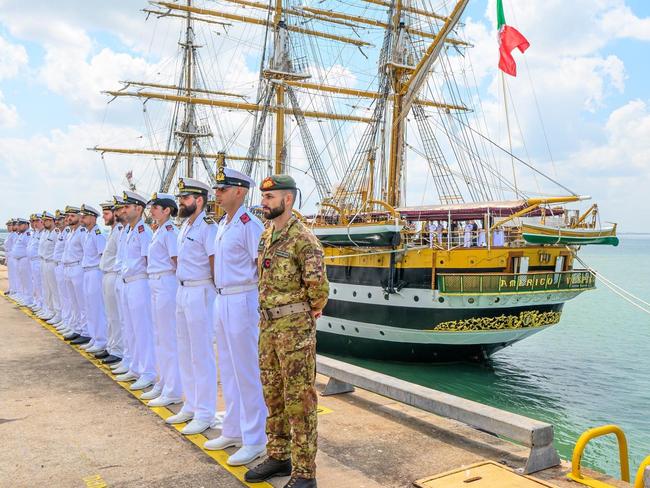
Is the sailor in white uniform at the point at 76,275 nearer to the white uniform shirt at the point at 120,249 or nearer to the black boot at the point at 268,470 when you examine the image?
the white uniform shirt at the point at 120,249

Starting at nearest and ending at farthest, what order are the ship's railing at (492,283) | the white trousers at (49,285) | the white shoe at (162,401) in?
the white shoe at (162,401) → the white trousers at (49,285) → the ship's railing at (492,283)

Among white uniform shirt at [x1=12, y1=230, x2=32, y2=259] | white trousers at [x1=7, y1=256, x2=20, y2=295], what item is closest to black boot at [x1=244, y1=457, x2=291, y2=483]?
white uniform shirt at [x1=12, y1=230, x2=32, y2=259]

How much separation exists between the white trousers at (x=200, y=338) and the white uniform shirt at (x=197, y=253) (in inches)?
4.5

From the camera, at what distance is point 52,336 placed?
357 inches

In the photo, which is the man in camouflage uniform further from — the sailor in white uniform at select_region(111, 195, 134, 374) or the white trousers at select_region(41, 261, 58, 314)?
the white trousers at select_region(41, 261, 58, 314)

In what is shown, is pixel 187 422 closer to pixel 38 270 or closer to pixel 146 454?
pixel 146 454

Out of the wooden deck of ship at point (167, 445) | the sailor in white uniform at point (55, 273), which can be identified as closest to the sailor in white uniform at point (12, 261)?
the sailor in white uniform at point (55, 273)

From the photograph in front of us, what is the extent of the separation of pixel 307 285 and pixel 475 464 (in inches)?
69.2

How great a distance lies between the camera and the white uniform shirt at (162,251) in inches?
209

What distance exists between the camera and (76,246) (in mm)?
8234

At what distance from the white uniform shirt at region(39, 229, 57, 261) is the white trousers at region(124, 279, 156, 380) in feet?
16.8

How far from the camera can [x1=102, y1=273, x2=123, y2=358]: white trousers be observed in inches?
269

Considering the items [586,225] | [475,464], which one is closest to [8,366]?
[475,464]

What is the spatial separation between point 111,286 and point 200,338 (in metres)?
2.69
